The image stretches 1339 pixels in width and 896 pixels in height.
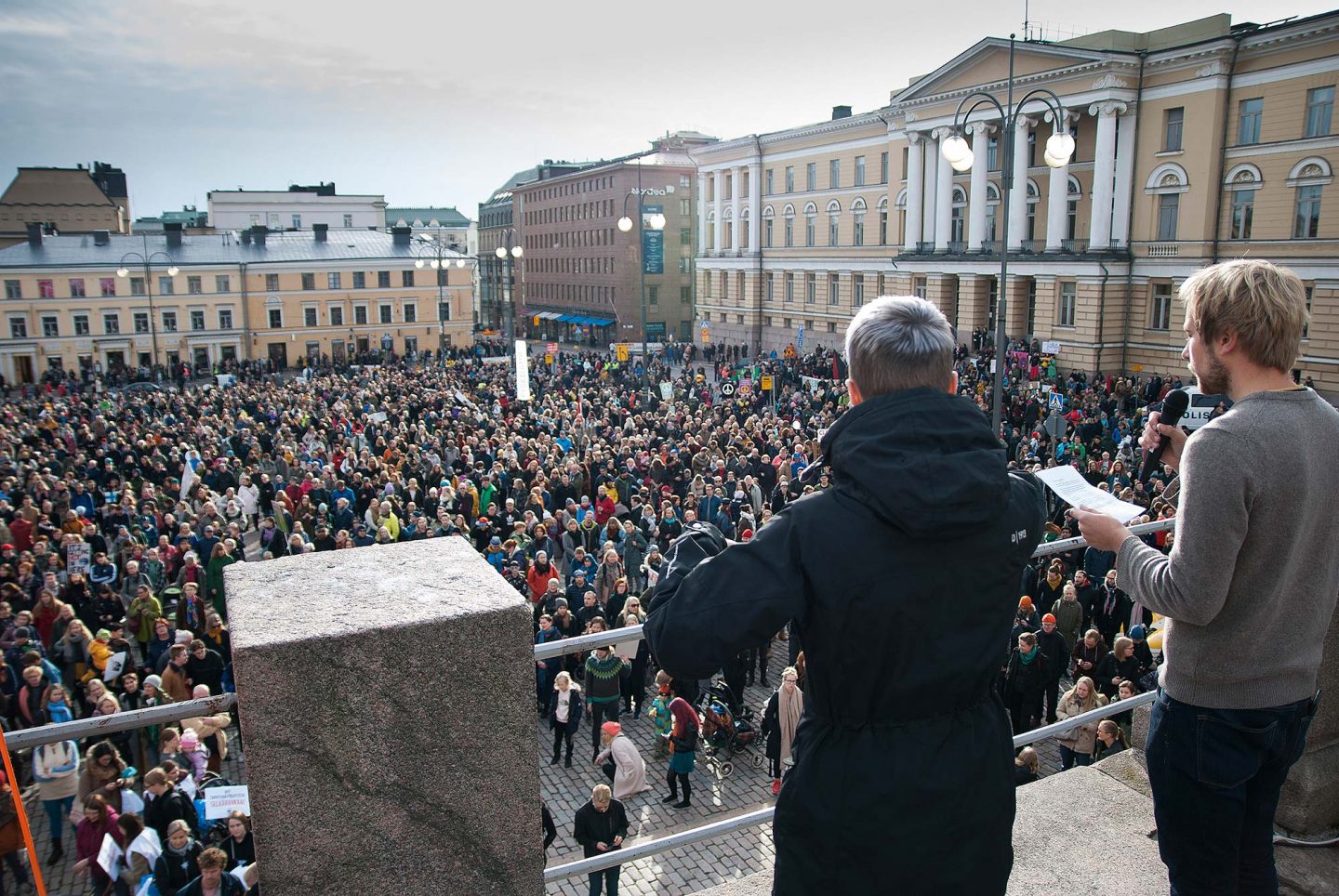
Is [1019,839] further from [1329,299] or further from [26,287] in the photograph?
[26,287]

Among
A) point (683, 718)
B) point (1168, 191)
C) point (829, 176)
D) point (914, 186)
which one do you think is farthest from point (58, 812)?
point (829, 176)

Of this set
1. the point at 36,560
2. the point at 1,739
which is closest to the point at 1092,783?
the point at 1,739

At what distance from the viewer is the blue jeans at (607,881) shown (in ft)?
25.3

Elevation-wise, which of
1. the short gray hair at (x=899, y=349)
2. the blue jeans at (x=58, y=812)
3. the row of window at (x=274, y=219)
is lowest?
the blue jeans at (x=58, y=812)

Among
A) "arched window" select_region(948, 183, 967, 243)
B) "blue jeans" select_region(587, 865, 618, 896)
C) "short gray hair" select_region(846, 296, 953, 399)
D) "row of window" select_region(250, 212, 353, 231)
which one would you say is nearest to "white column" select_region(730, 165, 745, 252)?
"arched window" select_region(948, 183, 967, 243)

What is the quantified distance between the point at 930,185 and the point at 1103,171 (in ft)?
35.6

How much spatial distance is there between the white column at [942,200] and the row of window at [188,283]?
28.3 m

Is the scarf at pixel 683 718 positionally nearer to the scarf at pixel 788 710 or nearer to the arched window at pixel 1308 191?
the scarf at pixel 788 710

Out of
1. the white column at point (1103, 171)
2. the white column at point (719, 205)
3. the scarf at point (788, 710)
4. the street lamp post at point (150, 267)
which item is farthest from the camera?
the white column at point (719, 205)

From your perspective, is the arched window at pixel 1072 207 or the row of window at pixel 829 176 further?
the row of window at pixel 829 176

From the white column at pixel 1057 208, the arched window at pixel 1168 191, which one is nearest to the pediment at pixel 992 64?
the white column at pixel 1057 208

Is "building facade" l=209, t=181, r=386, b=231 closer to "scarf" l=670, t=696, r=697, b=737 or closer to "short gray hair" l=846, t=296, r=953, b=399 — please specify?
"scarf" l=670, t=696, r=697, b=737

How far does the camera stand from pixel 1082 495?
2729 millimetres

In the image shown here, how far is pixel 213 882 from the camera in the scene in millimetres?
6609
